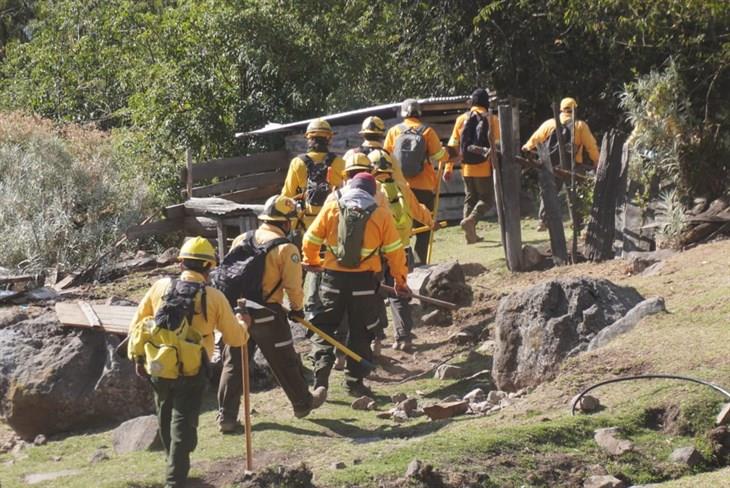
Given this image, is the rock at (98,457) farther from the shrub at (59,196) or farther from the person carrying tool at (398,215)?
the shrub at (59,196)

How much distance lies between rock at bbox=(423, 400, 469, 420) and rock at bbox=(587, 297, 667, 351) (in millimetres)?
1077

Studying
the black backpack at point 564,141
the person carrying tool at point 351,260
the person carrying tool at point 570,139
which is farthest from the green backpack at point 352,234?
the black backpack at point 564,141

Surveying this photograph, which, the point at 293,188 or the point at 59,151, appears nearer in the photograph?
the point at 293,188

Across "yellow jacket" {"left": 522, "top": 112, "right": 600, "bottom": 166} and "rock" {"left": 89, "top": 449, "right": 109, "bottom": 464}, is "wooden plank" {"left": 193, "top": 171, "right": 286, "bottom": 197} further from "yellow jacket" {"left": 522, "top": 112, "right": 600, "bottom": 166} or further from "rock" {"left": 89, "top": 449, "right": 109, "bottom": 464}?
"rock" {"left": 89, "top": 449, "right": 109, "bottom": 464}

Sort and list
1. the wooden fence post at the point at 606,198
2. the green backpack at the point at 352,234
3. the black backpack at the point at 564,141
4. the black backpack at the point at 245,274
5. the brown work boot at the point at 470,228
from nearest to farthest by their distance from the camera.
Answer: the black backpack at the point at 245,274 < the green backpack at the point at 352,234 < the wooden fence post at the point at 606,198 < the black backpack at the point at 564,141 < the brown work boot at the point at 470,228

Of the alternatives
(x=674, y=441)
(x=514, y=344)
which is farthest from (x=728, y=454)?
(x=514, y=344)

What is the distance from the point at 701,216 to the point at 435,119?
563cm

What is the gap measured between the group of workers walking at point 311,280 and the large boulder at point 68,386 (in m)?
1.35

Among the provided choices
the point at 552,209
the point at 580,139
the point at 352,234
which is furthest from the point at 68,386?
the point at 580,139

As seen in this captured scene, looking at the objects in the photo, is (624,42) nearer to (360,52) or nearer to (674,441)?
(360,52)

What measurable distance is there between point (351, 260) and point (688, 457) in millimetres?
3406

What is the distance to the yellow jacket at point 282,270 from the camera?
381 inches

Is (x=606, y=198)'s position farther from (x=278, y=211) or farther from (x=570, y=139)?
(x=278, y=211)

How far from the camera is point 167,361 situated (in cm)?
822
